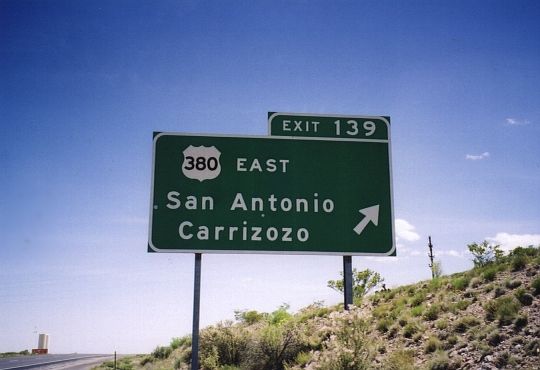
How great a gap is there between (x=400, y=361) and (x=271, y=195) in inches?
162

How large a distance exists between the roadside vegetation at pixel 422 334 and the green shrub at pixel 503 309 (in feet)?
0.06

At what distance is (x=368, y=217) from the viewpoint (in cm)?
758

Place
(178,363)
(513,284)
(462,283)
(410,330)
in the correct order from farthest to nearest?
(178,363) → (462,283) → (513,284) → (410,330)

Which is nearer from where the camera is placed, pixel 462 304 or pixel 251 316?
pixel 462 304

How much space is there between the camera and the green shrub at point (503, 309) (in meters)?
8.68

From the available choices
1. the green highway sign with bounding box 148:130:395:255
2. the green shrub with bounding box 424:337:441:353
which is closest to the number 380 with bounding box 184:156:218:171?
the green highway sign with bounding box 148:130:395:255

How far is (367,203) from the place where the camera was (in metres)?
7.64

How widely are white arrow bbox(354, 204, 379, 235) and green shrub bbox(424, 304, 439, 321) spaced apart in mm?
4797

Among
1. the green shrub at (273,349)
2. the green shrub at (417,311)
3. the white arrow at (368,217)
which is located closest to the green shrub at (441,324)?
the green shrub at (417,311)

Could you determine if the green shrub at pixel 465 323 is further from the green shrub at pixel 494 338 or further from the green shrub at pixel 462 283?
the green shrub at pixel 462 283

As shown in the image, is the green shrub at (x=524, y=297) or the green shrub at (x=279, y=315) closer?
the green shrub at (x=524, y=297)

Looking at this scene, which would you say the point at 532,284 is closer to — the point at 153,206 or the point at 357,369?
the point at 357,369

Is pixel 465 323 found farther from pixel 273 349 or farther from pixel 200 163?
pixel 200 163

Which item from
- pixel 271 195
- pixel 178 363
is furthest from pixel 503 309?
pixel 178 363
